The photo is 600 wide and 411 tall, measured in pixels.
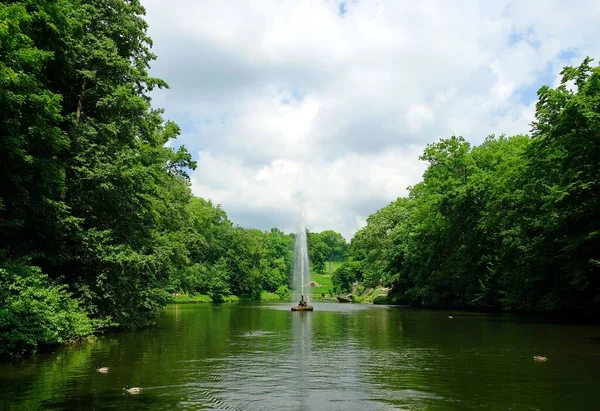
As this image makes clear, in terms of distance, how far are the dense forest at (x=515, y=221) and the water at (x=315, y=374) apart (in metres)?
10.0

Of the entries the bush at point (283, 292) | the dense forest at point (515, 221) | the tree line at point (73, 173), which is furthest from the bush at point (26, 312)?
Answer: the bush at point (283, 292)

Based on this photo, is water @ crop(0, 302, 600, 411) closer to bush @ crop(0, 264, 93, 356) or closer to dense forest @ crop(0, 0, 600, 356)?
bush @ crop(0, 264, 93, 356)

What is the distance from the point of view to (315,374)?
15.7 meters

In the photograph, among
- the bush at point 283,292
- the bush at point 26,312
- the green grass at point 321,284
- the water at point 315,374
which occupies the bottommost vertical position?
the water at point 315,374

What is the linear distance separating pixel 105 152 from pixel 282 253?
147 m

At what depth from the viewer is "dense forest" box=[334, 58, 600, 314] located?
32219 mm

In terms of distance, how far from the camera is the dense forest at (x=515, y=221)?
106 ft

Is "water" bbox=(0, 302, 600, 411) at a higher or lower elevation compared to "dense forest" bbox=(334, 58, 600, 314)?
lower

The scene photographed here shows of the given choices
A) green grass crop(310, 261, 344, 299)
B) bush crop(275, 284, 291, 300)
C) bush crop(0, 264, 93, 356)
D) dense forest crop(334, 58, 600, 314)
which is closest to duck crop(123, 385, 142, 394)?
bush crop(0, 264, 93, 356)

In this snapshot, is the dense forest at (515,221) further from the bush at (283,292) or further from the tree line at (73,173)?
the bush at (283,292)

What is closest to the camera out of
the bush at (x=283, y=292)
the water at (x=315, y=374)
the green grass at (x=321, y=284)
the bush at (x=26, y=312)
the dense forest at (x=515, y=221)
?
the water at (x=315, y=374)

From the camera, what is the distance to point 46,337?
57.8 ft

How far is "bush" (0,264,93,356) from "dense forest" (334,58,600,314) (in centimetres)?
2800

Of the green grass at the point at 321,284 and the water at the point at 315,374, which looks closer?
the water at the point at 315,374
